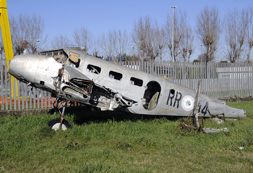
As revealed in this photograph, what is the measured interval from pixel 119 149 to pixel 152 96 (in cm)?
511

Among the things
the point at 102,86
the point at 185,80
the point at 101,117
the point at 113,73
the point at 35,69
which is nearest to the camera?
the point at 35,69

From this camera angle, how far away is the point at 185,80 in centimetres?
1970

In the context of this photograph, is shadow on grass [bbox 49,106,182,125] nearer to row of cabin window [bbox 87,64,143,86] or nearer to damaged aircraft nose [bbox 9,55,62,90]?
row of cabin window [bbox 87,64,143,86]

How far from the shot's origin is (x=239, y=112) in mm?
13430

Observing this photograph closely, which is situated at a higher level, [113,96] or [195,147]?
[113,96]

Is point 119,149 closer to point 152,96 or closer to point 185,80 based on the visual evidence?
point 152,96

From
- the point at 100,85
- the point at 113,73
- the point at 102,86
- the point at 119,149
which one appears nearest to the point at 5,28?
the point at 113,73

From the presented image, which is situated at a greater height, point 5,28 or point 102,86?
point 5,28

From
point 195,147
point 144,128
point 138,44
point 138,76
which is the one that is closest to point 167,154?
point 195,147

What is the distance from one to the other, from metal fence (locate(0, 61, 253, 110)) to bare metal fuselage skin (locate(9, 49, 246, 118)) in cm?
394

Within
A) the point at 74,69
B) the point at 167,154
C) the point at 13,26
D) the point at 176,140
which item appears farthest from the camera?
the point at 13,26

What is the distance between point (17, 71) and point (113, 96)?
398cm

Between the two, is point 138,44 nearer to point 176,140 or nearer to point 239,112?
point 239,112

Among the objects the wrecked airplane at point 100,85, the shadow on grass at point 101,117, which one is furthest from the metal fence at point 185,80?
the wrecked airplane at point 100,85
